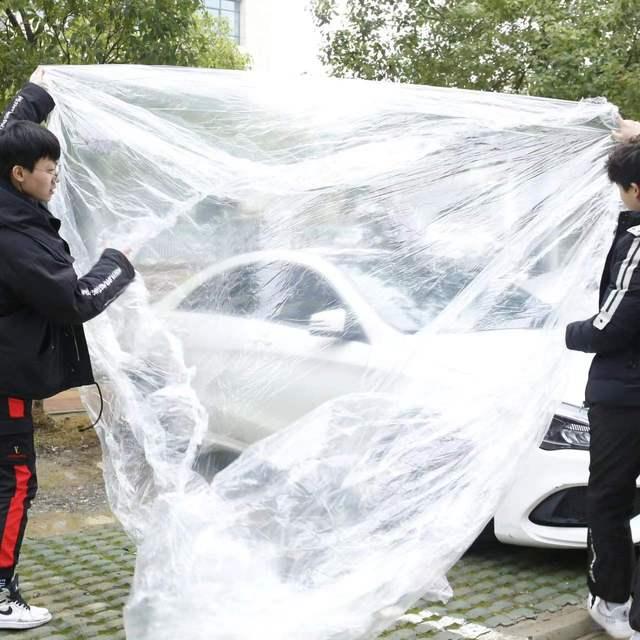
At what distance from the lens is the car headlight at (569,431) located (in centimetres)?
380

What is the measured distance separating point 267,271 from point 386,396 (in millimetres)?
666

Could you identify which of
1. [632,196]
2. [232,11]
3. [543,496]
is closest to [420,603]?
[543,496]

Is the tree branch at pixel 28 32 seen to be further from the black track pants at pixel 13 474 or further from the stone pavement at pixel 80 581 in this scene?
the black track pants at pixel 13 474

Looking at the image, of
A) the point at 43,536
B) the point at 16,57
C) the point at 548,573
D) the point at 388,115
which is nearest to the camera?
the point at 388,115

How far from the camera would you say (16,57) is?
5793mm

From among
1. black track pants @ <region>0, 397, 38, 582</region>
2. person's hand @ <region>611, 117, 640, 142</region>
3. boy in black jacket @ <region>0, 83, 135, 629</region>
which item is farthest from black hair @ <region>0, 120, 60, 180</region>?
person's hand @ <region>611, 117, 640, 142</region>

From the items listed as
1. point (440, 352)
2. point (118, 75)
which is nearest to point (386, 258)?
point (440, 352)

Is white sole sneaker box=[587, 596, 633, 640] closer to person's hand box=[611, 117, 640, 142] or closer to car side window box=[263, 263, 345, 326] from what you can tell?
car side window box=[263, 263, 345, 326]

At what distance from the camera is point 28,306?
3119 mm

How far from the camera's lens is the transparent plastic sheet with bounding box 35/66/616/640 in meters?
2.92

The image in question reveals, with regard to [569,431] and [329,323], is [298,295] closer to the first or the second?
[329,323]

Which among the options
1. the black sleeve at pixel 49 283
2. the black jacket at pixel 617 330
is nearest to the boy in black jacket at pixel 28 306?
the black sleeve at pixel 49 283

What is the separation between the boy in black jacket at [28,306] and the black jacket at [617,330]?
167 cm

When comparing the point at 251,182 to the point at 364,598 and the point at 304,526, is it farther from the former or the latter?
the point at 364,598
